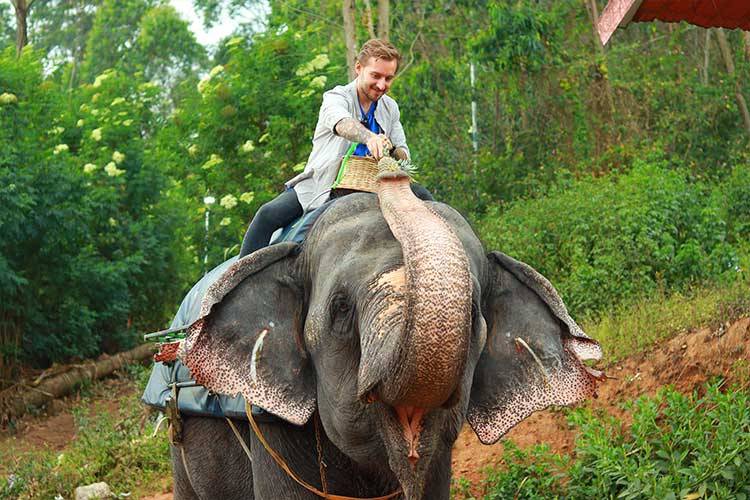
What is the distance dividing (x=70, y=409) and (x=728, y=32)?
494 inches

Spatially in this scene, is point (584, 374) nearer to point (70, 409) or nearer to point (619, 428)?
point (619, 428)

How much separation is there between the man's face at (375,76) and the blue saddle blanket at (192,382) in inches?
25.0

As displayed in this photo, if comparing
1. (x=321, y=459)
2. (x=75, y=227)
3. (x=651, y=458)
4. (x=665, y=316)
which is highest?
(x=321, y=459)

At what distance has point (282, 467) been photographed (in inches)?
188

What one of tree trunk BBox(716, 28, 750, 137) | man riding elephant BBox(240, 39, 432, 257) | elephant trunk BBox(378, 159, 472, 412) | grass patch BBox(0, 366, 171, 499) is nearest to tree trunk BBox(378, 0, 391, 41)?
tree trunk BBox(716, 28, 750, 137)

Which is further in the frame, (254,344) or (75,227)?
(75,227)

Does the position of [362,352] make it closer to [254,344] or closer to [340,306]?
[340,306]

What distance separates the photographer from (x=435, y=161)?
54.9 ft

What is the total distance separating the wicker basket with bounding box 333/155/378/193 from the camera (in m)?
5.02

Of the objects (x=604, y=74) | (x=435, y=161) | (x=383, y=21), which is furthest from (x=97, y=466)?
(x=604, y=74)

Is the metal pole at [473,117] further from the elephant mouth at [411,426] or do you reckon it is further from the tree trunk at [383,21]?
the elephant mouth at [411,426]

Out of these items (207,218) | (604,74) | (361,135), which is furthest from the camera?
(604,74)

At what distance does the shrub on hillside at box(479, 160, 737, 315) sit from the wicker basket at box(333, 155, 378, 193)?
543 centimetres

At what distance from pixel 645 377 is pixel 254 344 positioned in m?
4.24
